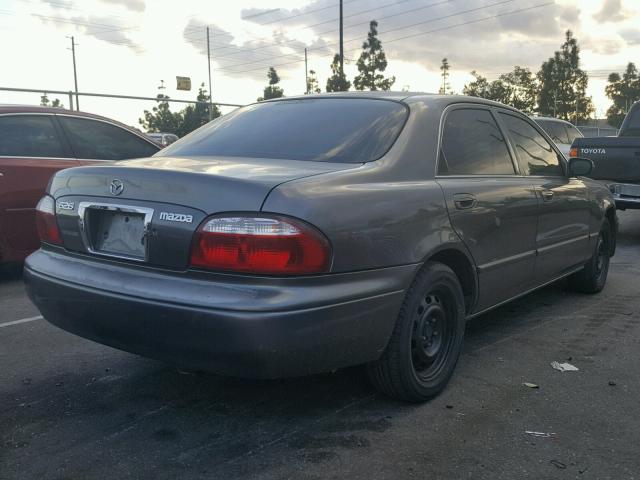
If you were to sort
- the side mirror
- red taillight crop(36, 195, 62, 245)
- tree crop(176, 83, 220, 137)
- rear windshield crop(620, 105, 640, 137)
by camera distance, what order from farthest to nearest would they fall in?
tree crop(176, 83, 220, 137) → rear windshield crop(620, 105, 640, 137) → the side mirror → red taillight crop(36, 195, 62, 245)

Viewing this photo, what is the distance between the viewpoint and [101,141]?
21.2 feet

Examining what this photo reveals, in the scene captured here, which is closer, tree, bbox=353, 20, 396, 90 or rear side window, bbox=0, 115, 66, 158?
rear side window, bbox=0, 115, 66, 158

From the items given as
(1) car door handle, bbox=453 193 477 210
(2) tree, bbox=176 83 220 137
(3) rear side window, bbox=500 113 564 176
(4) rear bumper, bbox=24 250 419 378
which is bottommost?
(4) rear bumper, bbox=24 250 419 378

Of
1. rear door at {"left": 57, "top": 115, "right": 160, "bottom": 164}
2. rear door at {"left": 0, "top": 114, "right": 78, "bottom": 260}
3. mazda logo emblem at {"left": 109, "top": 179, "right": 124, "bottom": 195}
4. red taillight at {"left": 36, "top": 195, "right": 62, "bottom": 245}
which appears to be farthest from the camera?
rear door at {"left": 57, "top": 115, "right": 160, "bottom": 164}

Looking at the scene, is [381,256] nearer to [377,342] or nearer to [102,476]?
[377,342]

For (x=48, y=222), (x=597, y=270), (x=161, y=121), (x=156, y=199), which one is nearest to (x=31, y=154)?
(x=48, y=222)

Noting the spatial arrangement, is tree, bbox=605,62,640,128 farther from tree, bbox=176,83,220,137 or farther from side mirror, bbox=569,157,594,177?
side mirror, bbox=569,157,594,177

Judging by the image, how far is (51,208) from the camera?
3.23 metres

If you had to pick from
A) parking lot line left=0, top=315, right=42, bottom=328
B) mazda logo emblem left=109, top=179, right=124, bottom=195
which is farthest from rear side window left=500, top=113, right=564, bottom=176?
parking lot line left=0, top=315, right=42, bottom=328

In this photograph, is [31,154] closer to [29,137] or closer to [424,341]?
[29,137]

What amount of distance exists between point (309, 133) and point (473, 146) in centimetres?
105

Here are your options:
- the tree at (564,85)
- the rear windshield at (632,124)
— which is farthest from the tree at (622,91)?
the rear windshield at (632,124)

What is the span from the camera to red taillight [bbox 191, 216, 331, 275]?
2.51 meters

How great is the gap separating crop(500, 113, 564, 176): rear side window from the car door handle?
3.04ft
